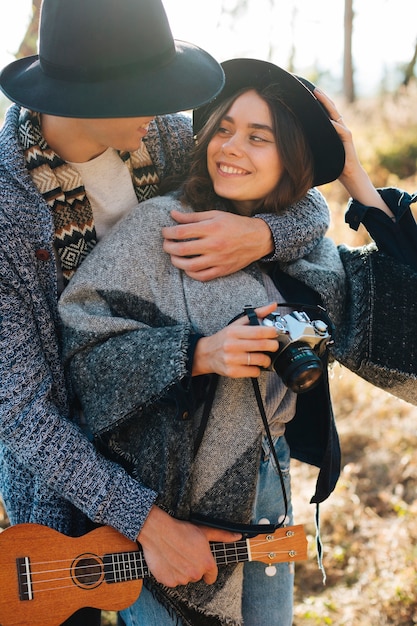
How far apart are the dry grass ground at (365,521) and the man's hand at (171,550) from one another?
0.87 metres

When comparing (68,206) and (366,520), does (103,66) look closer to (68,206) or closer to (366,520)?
(68,206)

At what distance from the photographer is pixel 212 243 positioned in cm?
198

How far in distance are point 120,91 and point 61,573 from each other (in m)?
1.24

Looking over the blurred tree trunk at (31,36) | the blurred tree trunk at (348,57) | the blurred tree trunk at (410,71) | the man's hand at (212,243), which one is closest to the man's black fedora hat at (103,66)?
the man's hand at (212,243)

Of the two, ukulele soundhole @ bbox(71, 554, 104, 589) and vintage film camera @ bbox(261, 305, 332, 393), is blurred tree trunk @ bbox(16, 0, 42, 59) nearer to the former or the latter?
vintage film camera @ bbox(261, 305, 332, 393)

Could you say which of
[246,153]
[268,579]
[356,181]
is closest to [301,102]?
[246,153]

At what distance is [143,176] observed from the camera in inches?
85.7

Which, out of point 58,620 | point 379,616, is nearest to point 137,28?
point 58,620

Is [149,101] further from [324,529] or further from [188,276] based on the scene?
[324,529]

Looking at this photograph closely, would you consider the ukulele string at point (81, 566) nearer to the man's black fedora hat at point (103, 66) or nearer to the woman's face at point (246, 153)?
the woman's face at point (246, 153)

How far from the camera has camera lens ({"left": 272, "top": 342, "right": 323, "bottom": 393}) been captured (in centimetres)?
172

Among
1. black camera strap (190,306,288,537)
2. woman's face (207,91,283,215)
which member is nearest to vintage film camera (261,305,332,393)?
black camera strap (190,306,288,537)

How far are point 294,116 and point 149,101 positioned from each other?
0.66 m

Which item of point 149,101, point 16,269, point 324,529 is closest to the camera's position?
point 149,101
